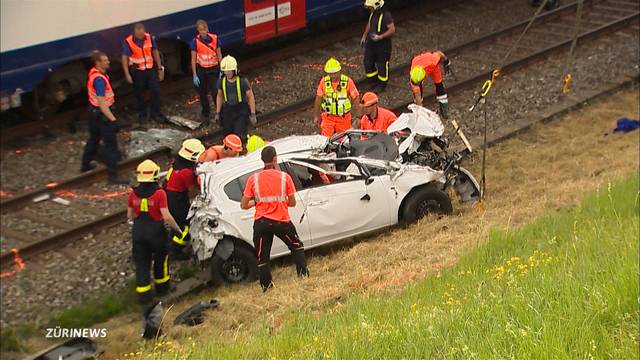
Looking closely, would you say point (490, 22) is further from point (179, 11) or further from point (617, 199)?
point (617, 199)

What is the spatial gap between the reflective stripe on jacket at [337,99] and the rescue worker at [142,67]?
9.58 feet

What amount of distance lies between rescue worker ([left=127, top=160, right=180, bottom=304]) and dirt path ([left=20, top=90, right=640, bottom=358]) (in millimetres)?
530

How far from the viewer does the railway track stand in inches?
469

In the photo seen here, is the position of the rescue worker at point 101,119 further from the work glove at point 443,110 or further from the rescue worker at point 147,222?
the work glove at point 443,110

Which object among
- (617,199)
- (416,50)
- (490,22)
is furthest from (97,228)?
(490,22)

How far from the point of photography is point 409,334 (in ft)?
21.3

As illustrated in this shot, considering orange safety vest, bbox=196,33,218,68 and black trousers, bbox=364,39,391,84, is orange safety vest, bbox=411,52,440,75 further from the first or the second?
orange safety vest, bbox=196,33,218,68

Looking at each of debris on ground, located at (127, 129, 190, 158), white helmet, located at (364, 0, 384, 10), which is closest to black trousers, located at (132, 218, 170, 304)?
debris on ground, located at (127, 129, 190, 158)

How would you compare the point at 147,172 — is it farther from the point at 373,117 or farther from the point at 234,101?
the point at 373,117

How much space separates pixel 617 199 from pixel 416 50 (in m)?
7.21

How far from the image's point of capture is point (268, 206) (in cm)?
993

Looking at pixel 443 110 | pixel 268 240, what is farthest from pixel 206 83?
pixel 268 240

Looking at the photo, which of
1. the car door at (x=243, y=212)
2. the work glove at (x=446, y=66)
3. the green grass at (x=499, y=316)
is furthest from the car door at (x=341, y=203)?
the work glove at (x=446, y=66)

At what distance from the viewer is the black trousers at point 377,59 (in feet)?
50.3
